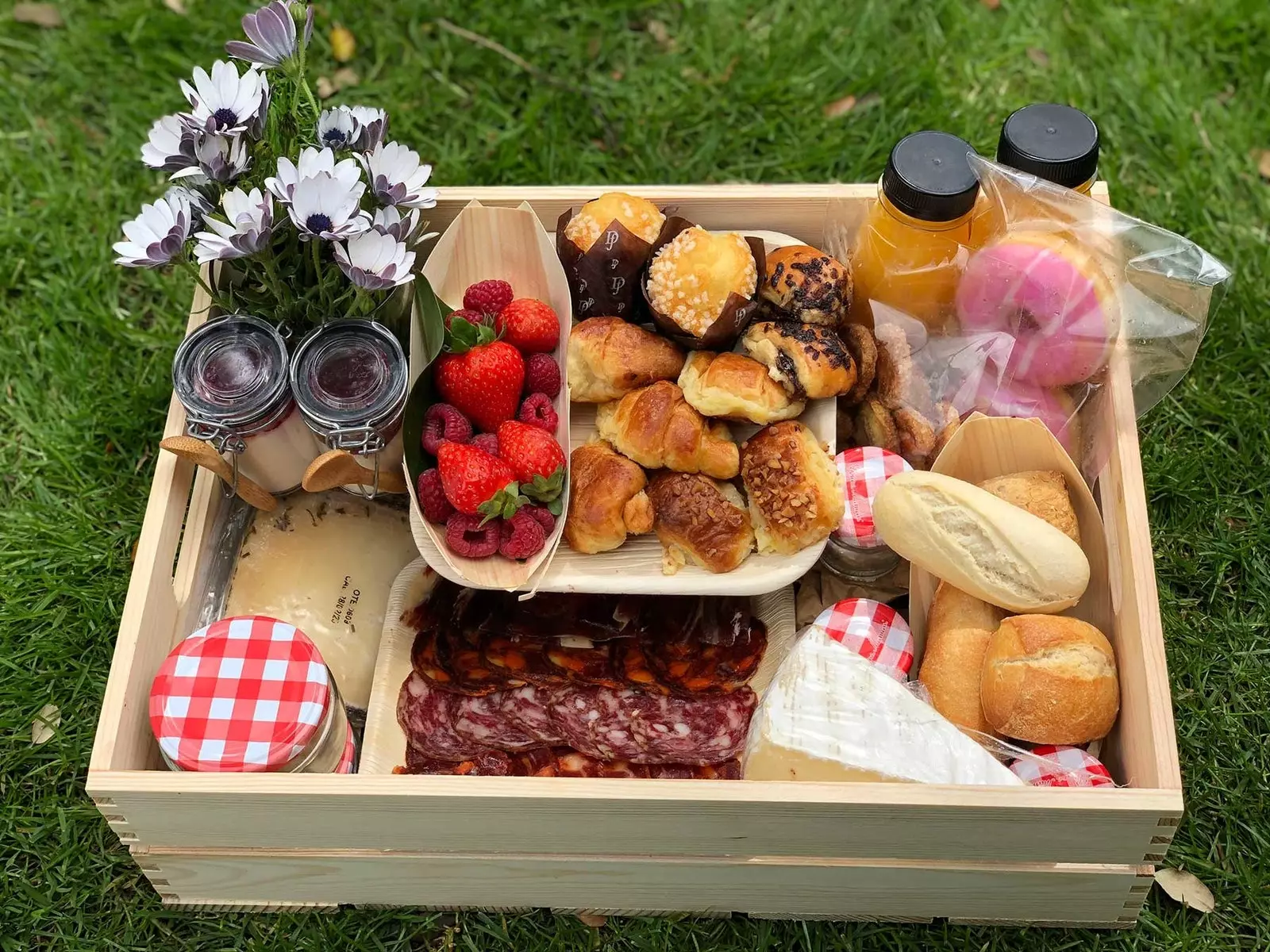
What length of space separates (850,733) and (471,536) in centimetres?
67

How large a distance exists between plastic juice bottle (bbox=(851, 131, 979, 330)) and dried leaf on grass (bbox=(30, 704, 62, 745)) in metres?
1.76

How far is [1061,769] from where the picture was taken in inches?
72.4

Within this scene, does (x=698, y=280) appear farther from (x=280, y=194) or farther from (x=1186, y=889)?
(x=1186, y=889)

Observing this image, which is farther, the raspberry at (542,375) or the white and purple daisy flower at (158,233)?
the raspberry at (542,375)

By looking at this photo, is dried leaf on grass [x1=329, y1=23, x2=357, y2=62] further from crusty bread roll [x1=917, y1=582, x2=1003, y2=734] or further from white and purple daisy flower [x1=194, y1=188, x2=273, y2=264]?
crusty bread roll [x1=917, y1=582, x2=1003, y2=734]

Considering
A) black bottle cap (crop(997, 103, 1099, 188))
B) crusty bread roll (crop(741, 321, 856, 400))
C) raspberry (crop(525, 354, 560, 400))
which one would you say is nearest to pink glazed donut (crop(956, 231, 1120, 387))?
black bottle cap (crop(997, 103, 1099, 188))

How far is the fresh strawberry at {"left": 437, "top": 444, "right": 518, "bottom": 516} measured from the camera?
6.13 feet

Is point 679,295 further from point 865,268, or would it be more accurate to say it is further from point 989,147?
point 989,147

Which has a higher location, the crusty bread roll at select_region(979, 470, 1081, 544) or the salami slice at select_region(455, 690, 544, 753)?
the crusty bread roll at select_region(979, 470, 1081, 544)

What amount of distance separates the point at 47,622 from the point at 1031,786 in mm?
1943

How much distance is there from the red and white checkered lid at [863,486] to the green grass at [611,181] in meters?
0.71

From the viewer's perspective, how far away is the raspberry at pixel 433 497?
192 centimetres

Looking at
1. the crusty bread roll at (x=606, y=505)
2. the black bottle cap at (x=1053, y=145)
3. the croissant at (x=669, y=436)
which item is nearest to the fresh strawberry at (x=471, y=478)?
the crusty bread roll at (x=606, y=505)

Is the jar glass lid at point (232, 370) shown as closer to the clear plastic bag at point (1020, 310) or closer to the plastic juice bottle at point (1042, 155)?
the clear plastic bag at point (1020, 310)
